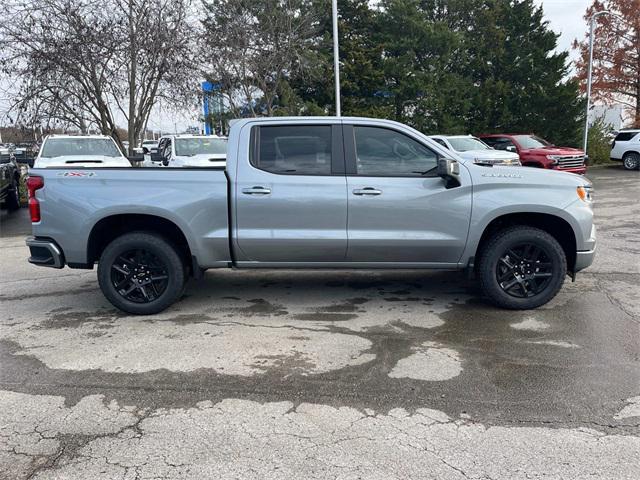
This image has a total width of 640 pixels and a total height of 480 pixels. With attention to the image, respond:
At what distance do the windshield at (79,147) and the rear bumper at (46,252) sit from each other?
25.4 feet

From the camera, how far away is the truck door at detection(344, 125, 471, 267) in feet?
16.4

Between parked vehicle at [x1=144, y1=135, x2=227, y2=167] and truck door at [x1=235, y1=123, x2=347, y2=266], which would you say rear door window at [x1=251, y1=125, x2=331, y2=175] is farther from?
parked vehicle at [x1=144, y1=135, x2=227, y2=167]

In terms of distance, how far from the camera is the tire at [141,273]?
5.12m

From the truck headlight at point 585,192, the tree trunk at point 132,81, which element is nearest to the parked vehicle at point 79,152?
the tree trunk at point 132,81

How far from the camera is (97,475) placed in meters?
2.75

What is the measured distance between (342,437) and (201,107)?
686 inches

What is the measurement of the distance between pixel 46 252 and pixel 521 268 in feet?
15.4

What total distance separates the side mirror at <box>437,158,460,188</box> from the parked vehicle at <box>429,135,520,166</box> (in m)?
8.12

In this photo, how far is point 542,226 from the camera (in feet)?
17.4

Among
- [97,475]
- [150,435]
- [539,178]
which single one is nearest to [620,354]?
[539,178]

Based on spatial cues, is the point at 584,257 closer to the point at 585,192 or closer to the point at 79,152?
the point at 585,192

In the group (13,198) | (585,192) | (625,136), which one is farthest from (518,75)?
(585,192)

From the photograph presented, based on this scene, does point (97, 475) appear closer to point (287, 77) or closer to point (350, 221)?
point (350, 221)

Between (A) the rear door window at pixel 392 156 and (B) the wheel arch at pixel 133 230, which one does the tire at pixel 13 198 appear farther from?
(A) the rear door window at pixel 392 156
